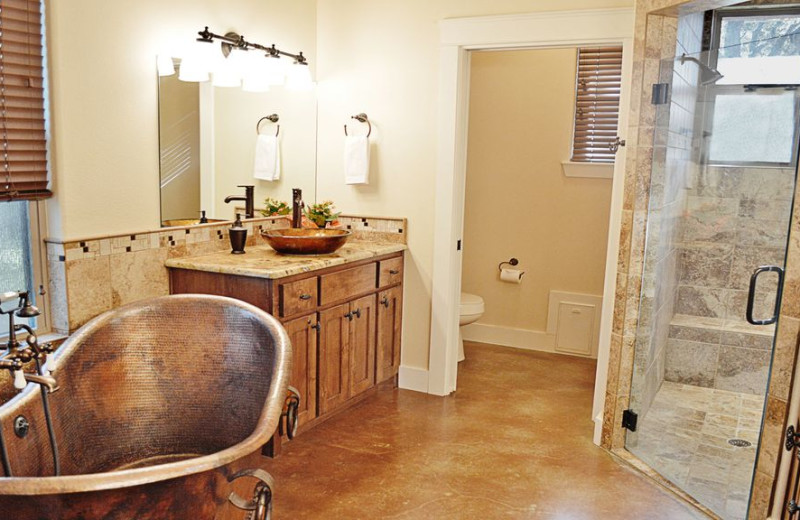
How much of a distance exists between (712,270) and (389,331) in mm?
1765

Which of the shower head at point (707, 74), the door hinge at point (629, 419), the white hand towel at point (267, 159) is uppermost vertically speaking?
the shower head at point (707, 74)

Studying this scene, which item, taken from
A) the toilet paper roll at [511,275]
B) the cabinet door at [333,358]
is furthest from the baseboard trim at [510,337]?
the cabinet door at [333,358]

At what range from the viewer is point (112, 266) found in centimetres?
284

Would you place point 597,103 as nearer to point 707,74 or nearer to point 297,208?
point 707,74

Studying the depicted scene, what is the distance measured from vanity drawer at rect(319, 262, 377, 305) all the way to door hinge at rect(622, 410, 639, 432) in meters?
1.43

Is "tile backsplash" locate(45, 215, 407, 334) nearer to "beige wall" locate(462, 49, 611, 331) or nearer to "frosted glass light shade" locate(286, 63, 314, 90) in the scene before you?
"frosted glass light shade" locate(286, 63, 314, 90)

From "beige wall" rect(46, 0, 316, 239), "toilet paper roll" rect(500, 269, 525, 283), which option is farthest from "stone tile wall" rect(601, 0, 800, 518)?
"beige wall" rect(46, 0, 316, 239)

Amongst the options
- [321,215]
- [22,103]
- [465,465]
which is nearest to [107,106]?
[22,103]

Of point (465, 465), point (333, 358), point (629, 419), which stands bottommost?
point (465, 465)

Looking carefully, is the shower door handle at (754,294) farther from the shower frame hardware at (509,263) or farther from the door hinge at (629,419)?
the shower frame hardware at (509,263)

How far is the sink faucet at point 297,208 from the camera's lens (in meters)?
3.75

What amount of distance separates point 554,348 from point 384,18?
8.38ft

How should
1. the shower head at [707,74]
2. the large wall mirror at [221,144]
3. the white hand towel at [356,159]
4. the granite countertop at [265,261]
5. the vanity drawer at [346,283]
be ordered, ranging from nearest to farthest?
the shower head at [707,74] → the granite countertop at [265,261] → the large wall mirror at [221,144] → the vanity drawer at [346,283] → the white hand towel at [356,159]

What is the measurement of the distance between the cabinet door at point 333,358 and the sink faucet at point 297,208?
595mm
